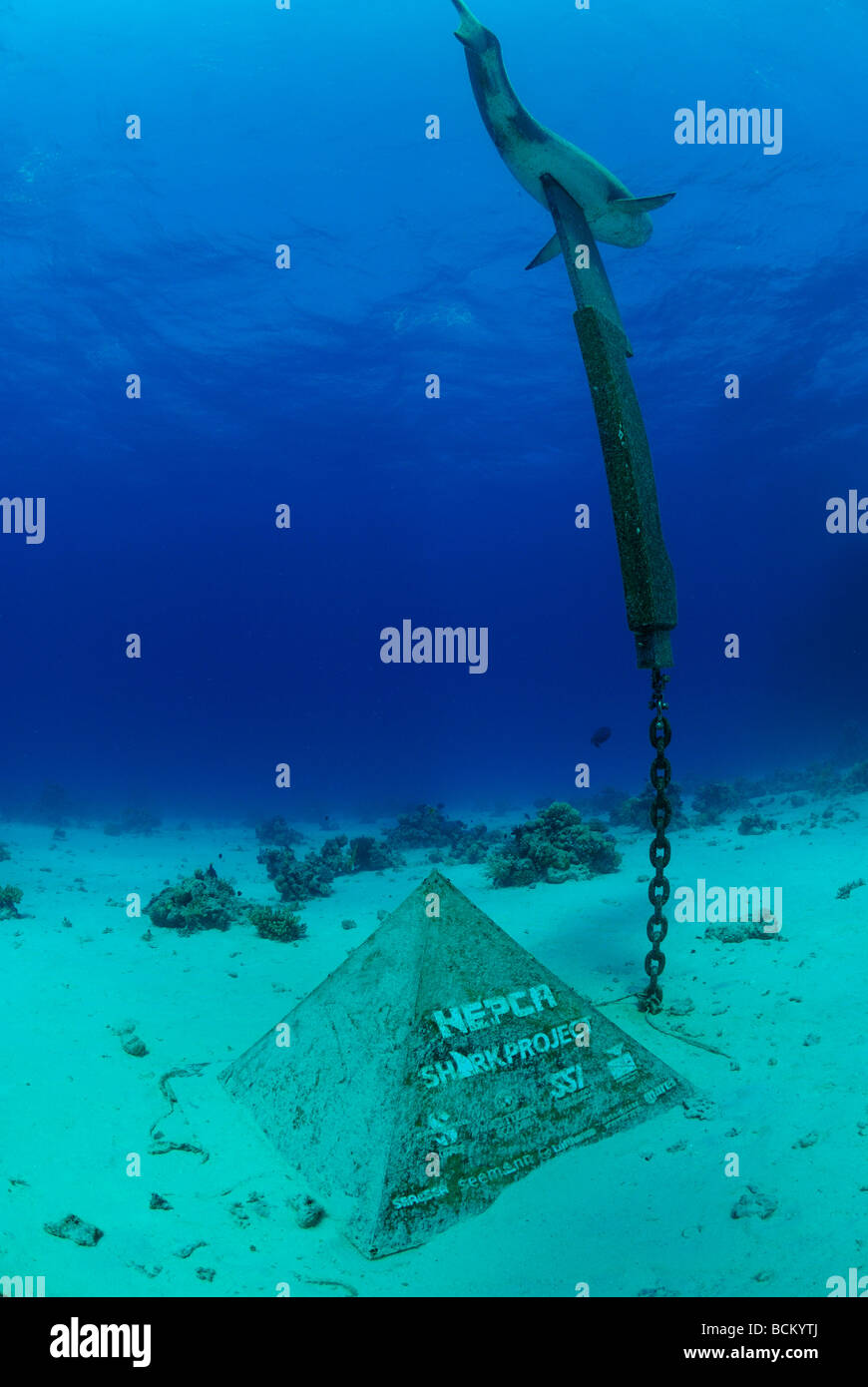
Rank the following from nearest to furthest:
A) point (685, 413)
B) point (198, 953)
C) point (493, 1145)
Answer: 1. point (493, 1145)
2. point (198, 953)
3. point (685, 413)

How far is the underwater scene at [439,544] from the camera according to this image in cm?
356

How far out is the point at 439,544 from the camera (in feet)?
268

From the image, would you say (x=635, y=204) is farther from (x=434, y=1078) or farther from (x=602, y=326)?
(x=434, y=1078)

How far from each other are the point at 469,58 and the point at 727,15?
1019 inches

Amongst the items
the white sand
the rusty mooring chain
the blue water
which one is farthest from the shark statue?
the blue water

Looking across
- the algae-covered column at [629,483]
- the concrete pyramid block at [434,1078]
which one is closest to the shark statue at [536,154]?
the algae-covered column at [629,483]

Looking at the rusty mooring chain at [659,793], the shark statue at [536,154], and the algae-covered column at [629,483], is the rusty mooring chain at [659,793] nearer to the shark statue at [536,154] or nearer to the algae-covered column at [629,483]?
the algae-covered column at [629,483]

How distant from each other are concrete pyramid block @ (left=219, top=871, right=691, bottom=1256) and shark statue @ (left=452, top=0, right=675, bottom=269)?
16.8 ft

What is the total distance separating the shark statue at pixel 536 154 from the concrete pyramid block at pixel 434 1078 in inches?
201

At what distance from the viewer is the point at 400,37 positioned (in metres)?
24.6

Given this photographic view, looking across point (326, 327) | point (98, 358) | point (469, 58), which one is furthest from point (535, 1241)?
point (98, 358)

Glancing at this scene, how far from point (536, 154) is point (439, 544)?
3066 inches

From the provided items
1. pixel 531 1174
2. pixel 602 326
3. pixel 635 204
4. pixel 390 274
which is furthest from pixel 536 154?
pixel 390 274

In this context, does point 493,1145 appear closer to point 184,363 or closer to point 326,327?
point 326,327
